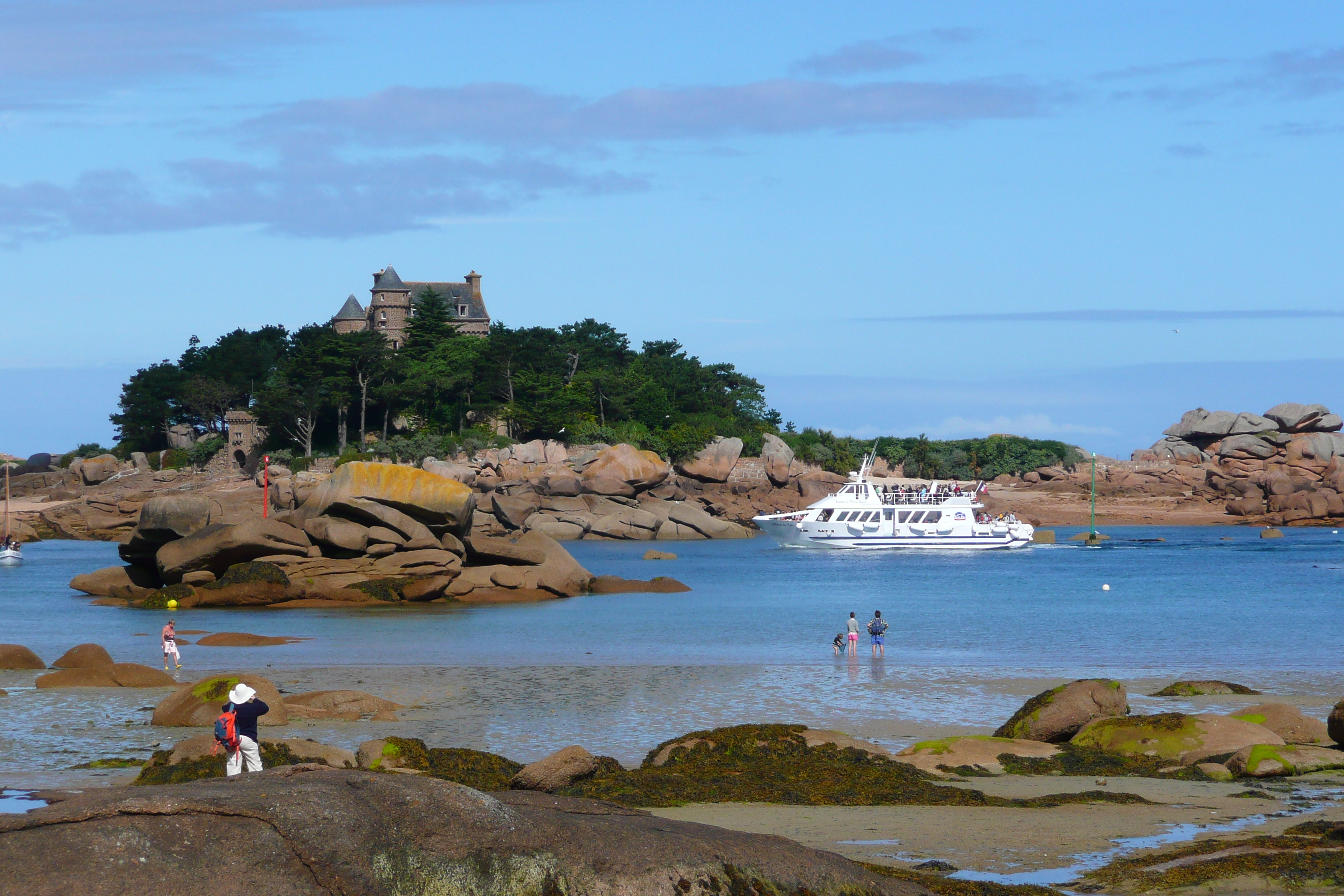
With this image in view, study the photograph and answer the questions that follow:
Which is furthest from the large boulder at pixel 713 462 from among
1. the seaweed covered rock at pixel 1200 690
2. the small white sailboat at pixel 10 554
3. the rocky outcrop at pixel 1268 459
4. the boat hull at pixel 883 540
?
the seaweed covered rock at pixel 1200 690

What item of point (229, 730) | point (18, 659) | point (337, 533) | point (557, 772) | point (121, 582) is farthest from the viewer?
point (121, 582)

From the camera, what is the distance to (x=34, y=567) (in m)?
65.7

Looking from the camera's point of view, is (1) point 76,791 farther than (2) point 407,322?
No

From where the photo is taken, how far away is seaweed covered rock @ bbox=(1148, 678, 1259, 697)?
2300 cm

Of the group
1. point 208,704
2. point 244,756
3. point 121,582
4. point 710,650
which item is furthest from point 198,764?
point 121,582

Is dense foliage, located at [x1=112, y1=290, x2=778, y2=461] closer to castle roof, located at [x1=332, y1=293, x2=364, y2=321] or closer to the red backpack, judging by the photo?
castle roof, located at [x1=332, y1=293, x2=364, y2=321]

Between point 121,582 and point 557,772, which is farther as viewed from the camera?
point 121,582

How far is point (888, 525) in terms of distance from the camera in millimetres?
78062

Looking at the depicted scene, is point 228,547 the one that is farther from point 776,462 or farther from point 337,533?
point 776,462

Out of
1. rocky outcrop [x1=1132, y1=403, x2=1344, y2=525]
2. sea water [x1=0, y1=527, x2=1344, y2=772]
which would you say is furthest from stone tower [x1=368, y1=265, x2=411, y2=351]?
rocky outcrop [x1=1132, y1=403, x2=1344, y2=525]

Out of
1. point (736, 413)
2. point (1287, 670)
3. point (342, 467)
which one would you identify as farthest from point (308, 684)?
point (736, 413)

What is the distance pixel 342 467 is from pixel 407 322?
6912 cm

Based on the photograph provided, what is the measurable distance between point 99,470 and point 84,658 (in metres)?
90.2

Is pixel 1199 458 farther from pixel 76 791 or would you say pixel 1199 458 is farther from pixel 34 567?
pixel 76 791
